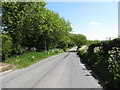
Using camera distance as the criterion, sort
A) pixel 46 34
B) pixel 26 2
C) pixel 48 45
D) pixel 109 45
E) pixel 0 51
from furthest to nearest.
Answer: pixel 48 45 < pixel 46 34 < pixel 26 2 < pixel 0 51 < pixel 109 45

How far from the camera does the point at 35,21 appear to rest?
26172 mm

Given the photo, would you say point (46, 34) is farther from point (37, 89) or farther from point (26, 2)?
point (37, 89)

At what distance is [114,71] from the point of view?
7.43 m

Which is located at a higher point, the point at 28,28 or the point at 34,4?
the point at 34,4

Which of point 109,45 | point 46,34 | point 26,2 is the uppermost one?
point 26,2

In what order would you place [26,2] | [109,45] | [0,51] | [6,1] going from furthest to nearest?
[26,2] → [6,1] → [0,51] → [109,45]

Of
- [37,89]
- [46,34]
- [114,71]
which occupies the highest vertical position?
[46,34]

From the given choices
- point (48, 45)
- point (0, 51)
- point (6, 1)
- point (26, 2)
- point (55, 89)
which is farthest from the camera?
point (48, 45)

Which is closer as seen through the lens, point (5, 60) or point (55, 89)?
point (55, 89)

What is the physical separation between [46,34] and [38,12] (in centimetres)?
1350

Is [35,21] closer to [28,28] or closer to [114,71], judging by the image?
[28,28]

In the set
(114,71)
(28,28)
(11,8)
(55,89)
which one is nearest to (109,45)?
(114,71)

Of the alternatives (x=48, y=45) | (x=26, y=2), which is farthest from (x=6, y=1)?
(x=48, y=45)

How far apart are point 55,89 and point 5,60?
12478 millimetres
